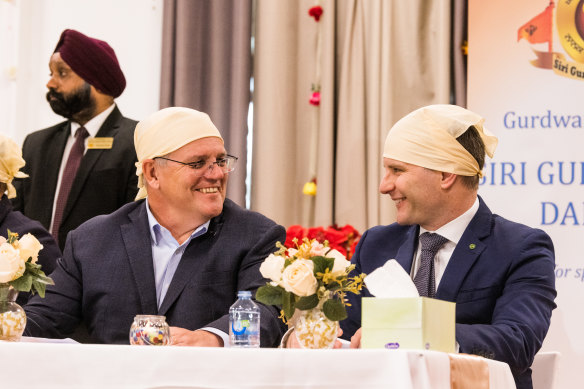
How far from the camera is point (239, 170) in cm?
559

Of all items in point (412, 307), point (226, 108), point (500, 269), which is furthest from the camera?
point (226, 108)

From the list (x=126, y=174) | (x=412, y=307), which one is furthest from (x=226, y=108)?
(x=412, y=307)

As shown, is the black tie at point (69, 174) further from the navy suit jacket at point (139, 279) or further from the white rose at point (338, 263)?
the white rose at point (338, 263)

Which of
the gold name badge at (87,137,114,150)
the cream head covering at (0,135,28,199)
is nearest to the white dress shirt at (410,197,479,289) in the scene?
the cream head covering at (0,135,28,199)

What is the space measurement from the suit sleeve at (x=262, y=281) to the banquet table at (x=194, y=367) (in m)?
0.73

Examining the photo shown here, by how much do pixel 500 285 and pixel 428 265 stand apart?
24cm

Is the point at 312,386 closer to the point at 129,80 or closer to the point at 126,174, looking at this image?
the point at 126,174

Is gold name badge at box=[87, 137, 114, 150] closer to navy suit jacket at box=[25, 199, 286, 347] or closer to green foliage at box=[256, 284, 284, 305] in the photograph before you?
navy suit jacket at box=[25, 199, 286, 347]

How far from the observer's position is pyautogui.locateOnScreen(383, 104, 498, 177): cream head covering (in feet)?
9.88

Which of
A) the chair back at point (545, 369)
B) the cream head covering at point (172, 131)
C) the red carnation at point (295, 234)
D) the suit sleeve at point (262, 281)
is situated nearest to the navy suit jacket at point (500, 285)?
the chair back at point (545, 369)

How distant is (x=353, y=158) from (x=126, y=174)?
4.58ft

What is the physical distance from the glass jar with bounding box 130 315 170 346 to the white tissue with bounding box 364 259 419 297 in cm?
53

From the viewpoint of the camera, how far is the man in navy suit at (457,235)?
286cm

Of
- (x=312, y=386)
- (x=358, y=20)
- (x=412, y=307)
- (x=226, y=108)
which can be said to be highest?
(x=358, y=20)
